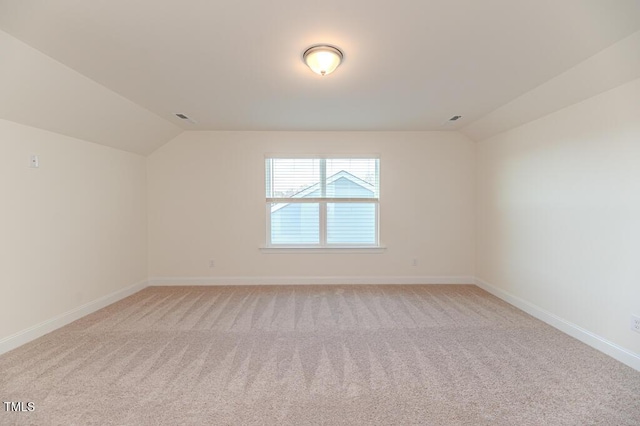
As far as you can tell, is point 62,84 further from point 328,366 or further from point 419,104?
point 419,104

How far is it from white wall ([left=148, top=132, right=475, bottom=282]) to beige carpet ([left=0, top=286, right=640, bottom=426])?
43.6 inches

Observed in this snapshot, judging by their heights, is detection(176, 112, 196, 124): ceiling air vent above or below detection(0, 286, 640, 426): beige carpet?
above

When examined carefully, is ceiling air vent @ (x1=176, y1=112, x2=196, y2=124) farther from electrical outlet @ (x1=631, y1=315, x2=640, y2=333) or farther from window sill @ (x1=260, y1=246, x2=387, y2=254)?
electrical outlet @ (x1=631, y1=315, x2=640, y2=333)

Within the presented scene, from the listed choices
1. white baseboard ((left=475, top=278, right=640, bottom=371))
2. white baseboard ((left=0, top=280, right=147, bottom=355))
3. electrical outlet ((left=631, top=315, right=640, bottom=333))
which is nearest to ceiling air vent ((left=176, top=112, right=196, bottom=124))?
white baseboard ((left=0, top=280, right=147, bottom=355))

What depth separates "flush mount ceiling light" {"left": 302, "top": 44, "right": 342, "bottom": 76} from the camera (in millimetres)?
2100

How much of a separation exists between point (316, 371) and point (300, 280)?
234cm

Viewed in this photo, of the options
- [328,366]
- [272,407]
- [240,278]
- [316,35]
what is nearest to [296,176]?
[240,278]

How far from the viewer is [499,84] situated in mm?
2691

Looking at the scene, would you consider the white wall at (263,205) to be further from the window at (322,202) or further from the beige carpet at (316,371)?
the beige carpet at (316,371)

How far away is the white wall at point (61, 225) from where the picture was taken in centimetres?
248

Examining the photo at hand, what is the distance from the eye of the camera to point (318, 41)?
80.2 inches

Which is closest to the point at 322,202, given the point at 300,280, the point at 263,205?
the point at 263,205

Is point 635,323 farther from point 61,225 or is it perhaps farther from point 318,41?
point 61,225

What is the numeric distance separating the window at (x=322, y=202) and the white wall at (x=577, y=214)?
1.83 metres
